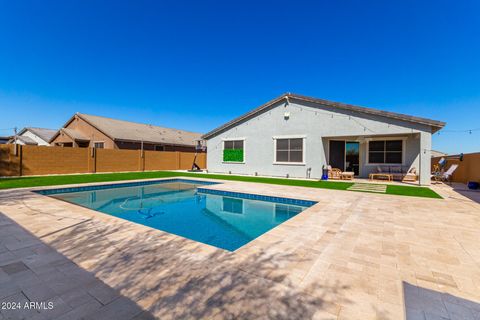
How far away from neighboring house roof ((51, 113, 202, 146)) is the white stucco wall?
305 inches

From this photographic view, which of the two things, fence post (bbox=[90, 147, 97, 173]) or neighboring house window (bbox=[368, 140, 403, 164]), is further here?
fence post (bbox=[90, 147, 97, 173])

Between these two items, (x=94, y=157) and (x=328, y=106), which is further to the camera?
(x=94, y=157)

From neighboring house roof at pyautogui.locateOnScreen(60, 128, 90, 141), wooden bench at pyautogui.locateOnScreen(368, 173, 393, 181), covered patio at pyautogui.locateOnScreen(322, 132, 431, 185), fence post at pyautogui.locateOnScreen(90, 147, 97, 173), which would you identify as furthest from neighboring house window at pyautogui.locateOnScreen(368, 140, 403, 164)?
neighboring house roof at pyautogui.locateOnScreen(60, 128, 90, 141)

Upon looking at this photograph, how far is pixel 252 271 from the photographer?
3.12m

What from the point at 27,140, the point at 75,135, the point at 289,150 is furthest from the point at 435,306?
the point at 27,140

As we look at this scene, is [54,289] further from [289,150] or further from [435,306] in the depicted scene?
[289,150]

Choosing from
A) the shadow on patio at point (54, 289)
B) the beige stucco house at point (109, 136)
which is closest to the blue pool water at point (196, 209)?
the shadow on patio at point (54, 289)

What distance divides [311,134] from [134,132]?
2109cm

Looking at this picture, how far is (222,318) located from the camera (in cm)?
214

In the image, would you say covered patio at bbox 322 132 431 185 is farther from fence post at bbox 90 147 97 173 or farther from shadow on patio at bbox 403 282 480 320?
Result: fence post at bbox 90 147 97 173

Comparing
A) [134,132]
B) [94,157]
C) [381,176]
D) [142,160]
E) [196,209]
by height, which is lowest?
[196,209]

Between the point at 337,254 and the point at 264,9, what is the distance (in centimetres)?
1545

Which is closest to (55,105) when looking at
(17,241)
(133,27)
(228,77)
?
(133,27)

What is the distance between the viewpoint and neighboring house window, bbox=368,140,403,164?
14234 mm
